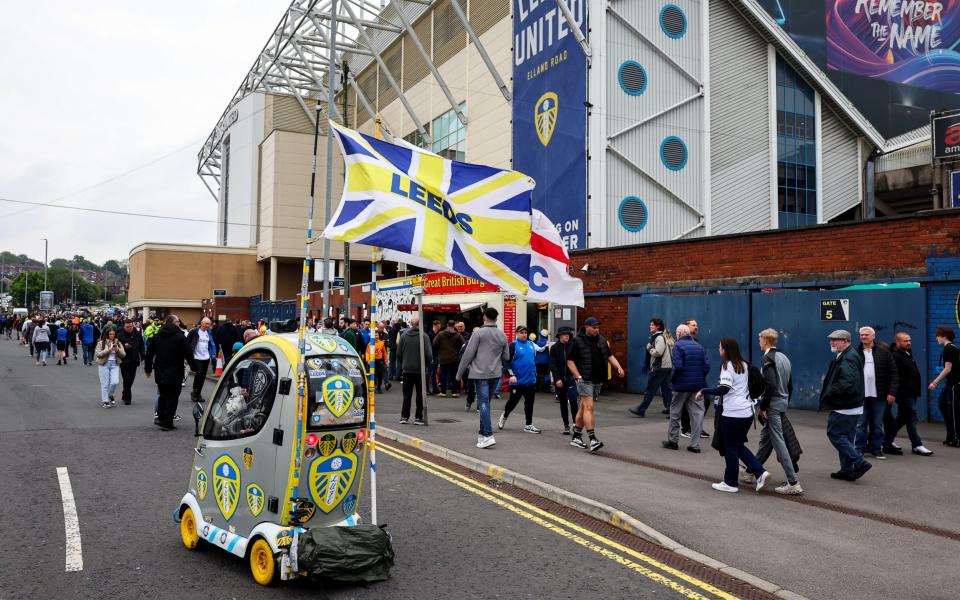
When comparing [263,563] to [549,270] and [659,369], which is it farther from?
[659,369]

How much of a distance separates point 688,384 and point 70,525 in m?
7.74

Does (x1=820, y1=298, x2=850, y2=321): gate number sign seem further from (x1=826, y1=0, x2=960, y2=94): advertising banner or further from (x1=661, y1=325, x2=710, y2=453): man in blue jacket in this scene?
(x1=826, y1=0, x2=960, y2=94): advertising banner

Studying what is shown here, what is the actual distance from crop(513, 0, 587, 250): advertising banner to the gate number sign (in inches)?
442

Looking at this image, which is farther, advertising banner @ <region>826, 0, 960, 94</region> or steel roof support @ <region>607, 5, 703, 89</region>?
advertising banner @ <region>826, 0, 960, 94</region>

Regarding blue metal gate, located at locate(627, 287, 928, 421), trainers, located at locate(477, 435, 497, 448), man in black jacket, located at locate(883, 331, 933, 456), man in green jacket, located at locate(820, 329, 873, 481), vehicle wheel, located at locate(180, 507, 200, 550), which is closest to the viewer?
vehicle wheel, located at locate(180, 507, 200, 550)

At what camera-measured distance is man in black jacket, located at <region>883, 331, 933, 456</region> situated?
981cm

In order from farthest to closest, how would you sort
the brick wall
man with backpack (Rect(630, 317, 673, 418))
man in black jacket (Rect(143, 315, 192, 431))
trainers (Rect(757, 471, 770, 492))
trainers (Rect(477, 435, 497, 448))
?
man with backpack (Rect(630, 317, 673, 418)) < the brick wall < man in black jacket (Rect(143, 315, 192, 431)) < trainers (Rect(477, 435, 497, 448)) < trainers (Rect(757, 471, 770, 492))

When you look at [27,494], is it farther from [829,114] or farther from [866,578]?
[829,114]

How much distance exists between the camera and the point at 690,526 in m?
6.39

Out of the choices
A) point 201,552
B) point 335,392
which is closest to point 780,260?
point 335,392

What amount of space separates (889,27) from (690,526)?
32.2 metres

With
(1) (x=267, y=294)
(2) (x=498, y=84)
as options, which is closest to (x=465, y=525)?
(2) (x=498, y=84)

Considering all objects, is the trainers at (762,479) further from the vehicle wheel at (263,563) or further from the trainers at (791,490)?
the vehicle wheel at (263,563)

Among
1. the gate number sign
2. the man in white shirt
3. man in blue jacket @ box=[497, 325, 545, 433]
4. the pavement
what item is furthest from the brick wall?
the man in white shirt
